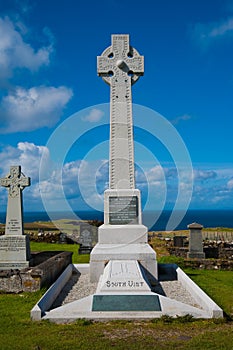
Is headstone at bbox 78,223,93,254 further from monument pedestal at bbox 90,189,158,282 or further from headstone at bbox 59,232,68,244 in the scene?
monument pedestal at bbox 90,189,158,282

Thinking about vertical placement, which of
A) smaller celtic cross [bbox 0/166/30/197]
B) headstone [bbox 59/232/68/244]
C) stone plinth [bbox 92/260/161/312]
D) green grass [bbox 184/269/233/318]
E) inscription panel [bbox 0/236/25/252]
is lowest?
headstone [bbox 59/232/68/244]

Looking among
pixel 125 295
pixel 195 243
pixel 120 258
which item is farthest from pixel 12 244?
pixel 195 243

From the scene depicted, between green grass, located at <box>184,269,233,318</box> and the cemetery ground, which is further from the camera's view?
green grass, located at <box>184,269,233,318</box>

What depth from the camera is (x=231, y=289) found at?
884cm

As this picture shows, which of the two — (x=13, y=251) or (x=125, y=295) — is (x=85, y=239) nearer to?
(x=13, y=251)

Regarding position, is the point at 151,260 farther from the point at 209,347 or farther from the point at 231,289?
the point at 209,347

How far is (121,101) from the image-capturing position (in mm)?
11414

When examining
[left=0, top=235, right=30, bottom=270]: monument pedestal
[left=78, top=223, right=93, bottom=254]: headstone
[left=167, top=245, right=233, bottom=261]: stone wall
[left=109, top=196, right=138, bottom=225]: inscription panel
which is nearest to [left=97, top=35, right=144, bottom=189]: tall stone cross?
[left=109, top=196, right=138, bottom=225]: inscription panel

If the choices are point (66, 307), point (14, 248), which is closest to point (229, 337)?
point (66, 307)

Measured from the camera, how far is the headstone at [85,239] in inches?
665

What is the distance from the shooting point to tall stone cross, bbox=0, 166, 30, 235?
10188mm

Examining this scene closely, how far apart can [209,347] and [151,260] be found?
188 inches

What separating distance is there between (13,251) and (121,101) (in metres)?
6.03

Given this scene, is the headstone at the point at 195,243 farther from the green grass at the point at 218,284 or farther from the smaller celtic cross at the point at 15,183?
the smaller celtic cross at the point at 15,183
